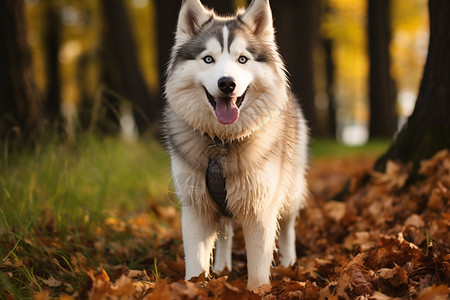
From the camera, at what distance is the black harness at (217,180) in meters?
2.96

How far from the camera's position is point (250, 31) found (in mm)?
3068

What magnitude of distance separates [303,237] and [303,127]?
112cm

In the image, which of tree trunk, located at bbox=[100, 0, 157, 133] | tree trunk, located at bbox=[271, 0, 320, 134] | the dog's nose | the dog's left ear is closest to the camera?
the dog's nose

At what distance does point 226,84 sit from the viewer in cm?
270

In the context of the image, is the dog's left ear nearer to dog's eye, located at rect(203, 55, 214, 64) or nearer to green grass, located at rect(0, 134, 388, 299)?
dog's eye, located at rect(203, 55, 214, 64)

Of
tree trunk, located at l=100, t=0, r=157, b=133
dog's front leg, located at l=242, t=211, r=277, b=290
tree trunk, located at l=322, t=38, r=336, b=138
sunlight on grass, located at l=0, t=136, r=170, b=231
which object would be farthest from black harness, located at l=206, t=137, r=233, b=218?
tree trunk, located at l=322, t=38, r=336, b=138

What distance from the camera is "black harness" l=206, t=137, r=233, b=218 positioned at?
2.96m

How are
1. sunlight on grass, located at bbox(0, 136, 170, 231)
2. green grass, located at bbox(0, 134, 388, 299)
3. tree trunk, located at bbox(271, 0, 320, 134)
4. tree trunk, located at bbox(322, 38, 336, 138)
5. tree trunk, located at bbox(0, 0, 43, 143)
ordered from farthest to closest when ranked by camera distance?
tree trunk, located at bbox(322, 38, 336, 138) < tree trunk, located at bbox(271, 0, 320, 134) < tree trunk, located at bbox(0, 0, 43, 143) < sunlight on grass, located at bbox(0, 136, 170, 231) < green grass, located at bbox(0, 134, 388, 299)

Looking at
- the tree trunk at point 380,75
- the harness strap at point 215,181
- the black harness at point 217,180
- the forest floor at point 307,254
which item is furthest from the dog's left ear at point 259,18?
the tree trunk at point 380,75

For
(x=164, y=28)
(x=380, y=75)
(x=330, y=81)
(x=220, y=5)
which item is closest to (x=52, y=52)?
(x=164, y=28)

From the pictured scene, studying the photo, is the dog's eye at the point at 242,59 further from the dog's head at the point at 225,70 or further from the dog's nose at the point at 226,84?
the dog's nose at the point at 226,84

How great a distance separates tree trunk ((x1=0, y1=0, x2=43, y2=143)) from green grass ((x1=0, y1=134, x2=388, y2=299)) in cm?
136

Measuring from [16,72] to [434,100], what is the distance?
5383 millimetres

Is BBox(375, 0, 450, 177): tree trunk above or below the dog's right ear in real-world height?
below
